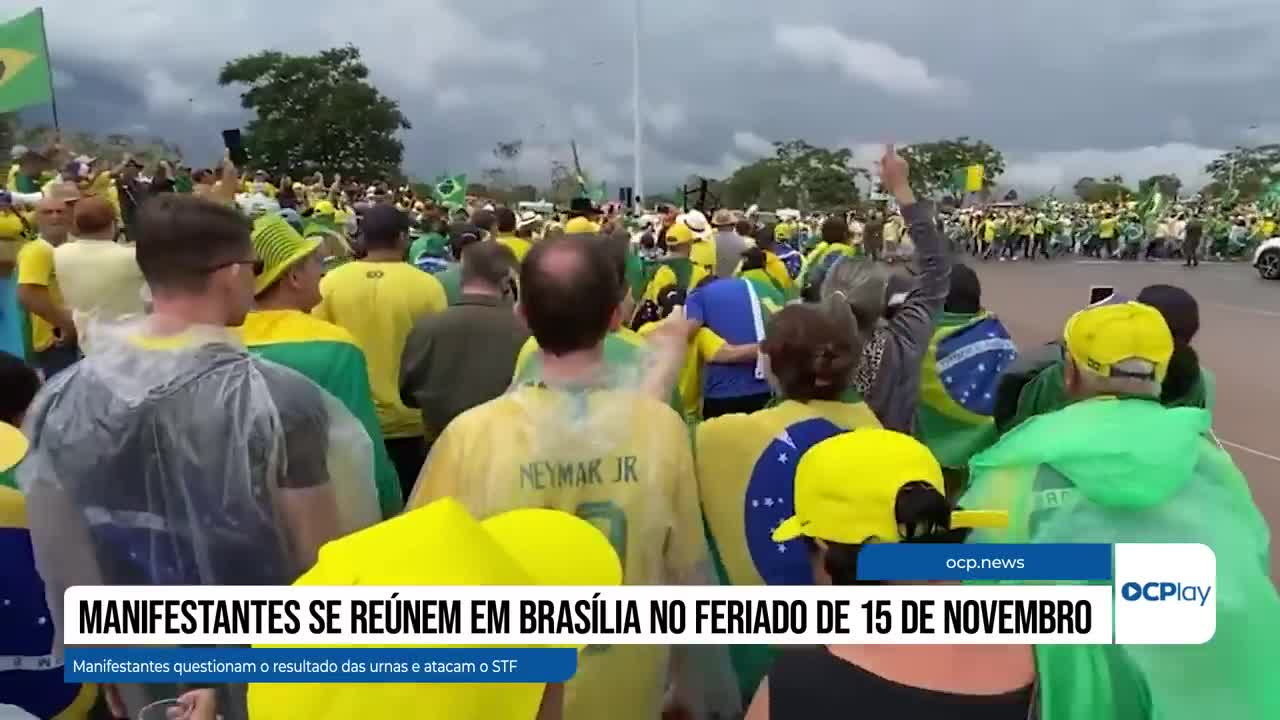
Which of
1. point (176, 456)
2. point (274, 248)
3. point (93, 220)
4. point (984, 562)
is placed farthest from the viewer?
point (93, 220)

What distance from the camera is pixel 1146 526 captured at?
200 cm

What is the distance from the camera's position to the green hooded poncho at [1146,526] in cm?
187

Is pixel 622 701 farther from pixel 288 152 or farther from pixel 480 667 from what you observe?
pixel 288 152

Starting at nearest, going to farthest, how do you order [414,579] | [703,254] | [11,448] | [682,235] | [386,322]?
[414,579], [11,448], [386,322], [703,254], [682,235]

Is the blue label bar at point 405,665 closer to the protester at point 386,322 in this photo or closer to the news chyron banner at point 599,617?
the news chyron banner at point 599,617

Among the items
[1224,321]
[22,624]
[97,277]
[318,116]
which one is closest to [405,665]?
[22,624]

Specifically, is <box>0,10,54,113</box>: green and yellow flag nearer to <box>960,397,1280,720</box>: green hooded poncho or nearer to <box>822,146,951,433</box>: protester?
<box>822,146,951,433</box>: protester

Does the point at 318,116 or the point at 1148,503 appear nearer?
the point at 1148,503

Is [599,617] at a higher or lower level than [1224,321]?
higher

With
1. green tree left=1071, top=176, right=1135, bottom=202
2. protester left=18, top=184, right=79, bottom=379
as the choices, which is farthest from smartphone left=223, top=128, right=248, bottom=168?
green tree left=1071, top=176, right=1135, bottom=202

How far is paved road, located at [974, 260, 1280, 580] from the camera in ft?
27.2

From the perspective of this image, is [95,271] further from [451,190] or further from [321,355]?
[451,190]

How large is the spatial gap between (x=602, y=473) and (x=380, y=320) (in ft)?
8.81

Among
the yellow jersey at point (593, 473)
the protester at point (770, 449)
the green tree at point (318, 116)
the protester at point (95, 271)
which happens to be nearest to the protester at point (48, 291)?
the protester at point (95, 271)
